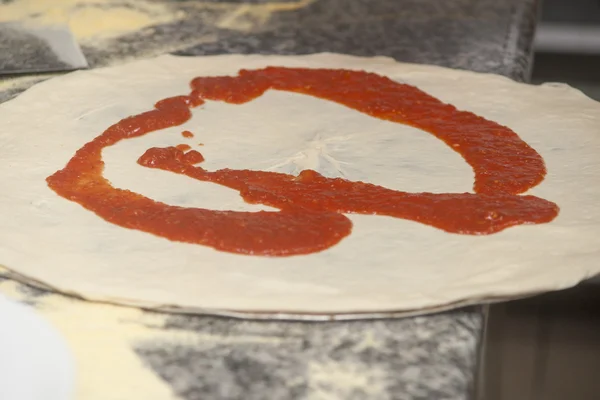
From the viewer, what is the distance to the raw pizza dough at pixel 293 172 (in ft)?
4.10

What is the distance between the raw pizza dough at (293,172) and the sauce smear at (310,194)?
0.02m

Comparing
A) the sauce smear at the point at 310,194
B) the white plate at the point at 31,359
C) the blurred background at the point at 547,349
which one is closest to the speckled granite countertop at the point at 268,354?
the white plate at the point at 31,359

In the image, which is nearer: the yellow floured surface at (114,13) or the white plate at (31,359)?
the white plate at (31,359)

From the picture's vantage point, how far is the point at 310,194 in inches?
60.4

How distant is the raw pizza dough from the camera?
125 centimetres

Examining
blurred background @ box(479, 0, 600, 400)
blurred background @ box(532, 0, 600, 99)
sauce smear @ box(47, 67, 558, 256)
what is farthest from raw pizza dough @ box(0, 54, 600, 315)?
blurred background @ box(532, 0, 600, 99)

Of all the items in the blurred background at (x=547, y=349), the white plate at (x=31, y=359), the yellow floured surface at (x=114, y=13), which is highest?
the yellow floured surface at (x=114, y=13)

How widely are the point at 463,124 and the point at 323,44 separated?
678mm

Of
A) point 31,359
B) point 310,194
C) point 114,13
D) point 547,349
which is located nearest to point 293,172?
point 310,194

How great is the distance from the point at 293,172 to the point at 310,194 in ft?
0.41

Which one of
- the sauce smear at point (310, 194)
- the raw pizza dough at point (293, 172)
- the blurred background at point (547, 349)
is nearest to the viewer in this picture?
the raw pizza dough at point (293, 172)

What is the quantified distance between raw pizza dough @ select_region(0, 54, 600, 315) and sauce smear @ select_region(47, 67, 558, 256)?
0.08ft

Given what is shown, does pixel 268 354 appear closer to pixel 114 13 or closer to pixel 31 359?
pixel 31 359

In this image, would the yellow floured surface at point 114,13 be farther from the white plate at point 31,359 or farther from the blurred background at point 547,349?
the white plate at point 31,359
